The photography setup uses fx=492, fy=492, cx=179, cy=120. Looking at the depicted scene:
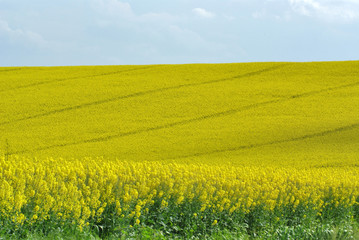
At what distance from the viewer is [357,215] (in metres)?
13.9

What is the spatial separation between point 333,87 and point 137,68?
48.8 ft

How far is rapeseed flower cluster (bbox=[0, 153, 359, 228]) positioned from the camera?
7914mm

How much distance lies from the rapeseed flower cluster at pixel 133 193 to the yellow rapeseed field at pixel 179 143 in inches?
1.3

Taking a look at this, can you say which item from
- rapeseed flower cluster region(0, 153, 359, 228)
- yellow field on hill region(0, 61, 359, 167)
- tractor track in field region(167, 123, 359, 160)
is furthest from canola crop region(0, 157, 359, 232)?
tractor track in field region(167, 123, 359, 160)

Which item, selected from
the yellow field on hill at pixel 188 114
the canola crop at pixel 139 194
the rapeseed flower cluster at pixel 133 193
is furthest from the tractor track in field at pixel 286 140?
the canola crop at pixel 139 194

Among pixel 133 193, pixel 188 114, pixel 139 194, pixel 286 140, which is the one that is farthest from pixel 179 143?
pixel 133 193

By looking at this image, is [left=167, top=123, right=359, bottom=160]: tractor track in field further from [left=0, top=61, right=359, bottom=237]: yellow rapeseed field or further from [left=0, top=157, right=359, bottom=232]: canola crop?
[left=0, top=157, right=359, bottom=232]: canola crop

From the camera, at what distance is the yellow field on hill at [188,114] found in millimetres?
20500

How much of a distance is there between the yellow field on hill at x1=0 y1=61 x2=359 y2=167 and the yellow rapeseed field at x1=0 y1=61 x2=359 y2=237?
2.8 inches

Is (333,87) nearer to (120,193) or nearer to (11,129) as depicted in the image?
(11,129)

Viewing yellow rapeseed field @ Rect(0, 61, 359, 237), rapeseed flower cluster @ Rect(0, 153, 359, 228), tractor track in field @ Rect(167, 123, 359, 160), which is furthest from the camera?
tractor track in field @ Rect(167, 123, 359, 160)

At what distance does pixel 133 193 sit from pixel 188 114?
54.9ft

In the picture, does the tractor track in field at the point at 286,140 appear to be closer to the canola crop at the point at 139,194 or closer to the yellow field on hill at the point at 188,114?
the yellow field on hill at the point at 188,114

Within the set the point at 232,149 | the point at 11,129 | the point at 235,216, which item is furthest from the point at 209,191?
the point at 11,129
